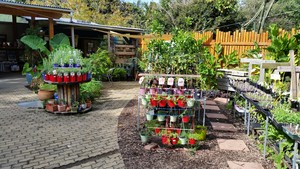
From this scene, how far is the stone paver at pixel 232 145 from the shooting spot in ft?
13.7

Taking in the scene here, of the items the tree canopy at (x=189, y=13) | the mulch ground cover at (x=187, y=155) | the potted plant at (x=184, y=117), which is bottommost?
the mulch ground cover at (x=187, y=155)

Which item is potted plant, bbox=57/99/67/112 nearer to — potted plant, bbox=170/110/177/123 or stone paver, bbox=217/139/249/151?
potted plant, bbox=170/110/177/123

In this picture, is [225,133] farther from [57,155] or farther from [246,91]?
[57,155]

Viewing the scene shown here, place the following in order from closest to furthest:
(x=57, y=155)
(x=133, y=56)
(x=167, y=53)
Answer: (x=57, y=155)
(x=167, y=53)
(x=133, y=56)

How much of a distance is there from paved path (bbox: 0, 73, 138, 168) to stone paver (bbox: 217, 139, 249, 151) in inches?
72.1

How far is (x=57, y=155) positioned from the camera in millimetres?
3834

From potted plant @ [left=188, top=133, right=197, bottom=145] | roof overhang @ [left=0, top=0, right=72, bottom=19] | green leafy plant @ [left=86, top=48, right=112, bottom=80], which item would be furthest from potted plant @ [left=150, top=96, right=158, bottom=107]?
roof overhang @ [left=0, top=0, right=72, bottom=19]

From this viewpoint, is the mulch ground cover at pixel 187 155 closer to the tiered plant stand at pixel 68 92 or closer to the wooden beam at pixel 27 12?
the tiered plant stand at pixel 68 92

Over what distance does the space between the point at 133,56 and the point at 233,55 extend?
5.68 m

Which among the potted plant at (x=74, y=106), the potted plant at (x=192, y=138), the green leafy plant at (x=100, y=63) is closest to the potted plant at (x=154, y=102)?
the potted plant at (x=192, y=138)

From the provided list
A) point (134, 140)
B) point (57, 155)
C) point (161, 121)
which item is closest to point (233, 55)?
point (161, 121)

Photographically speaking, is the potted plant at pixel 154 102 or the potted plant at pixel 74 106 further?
the potted plant at pixel 74 106

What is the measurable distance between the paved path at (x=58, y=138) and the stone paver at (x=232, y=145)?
1.83 m

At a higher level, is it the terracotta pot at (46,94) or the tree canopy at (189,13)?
the tree canopy at (189,13)
